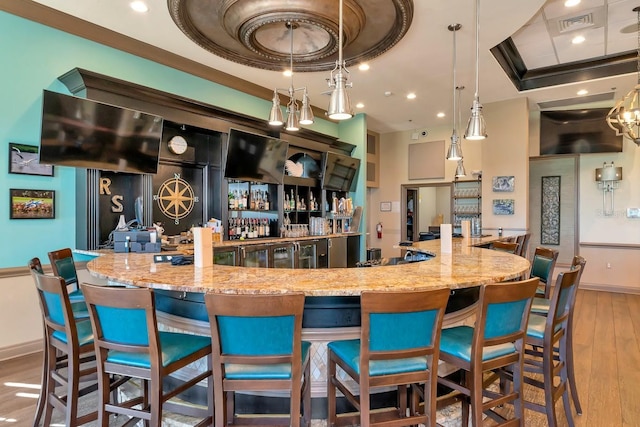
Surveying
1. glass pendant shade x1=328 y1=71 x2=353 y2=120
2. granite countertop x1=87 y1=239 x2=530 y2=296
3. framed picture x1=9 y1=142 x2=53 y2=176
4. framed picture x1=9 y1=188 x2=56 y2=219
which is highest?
glass pendant shade x1=328 y1=71 x2=353 y2=120

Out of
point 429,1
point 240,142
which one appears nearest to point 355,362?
point 429,1

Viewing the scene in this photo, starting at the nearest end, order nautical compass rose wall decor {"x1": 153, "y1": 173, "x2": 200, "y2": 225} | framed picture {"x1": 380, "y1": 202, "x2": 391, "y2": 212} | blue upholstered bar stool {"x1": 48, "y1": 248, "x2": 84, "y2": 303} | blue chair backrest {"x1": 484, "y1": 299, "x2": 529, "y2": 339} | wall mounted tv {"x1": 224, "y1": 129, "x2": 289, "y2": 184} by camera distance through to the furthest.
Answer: blue chair backrest {"x1": 484, "y1": 299, "x2": 529, "y2": 339}, blue upholstered bar stool {"x1": 48, "y1": 248, "x2": 84, "y2": 303}, nautical compass rose wall decor {"x1": 153, "y1": 173, "x2": 200, "y2": 225}, wall mounted tv {"x1": 224, "y1": 129, "x2": 289, "y2": 184}, framed picture {"x1": 380, "y1": 202, "x2": 391, "y2": 212}

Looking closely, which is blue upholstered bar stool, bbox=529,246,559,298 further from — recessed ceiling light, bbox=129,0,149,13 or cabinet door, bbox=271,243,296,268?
recessed ceiling light, bbox=129,0,149,13

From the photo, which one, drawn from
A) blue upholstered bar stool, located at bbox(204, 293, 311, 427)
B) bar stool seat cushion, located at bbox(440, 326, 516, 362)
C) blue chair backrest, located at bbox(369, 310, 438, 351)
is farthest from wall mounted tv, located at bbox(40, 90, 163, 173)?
bar stool seat cushion, located at bbox(440, 326, 516, 362)

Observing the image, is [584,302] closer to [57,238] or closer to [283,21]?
[283,21]

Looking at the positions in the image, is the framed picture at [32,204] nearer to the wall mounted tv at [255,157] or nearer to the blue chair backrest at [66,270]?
the blue chair backrest at [66,270]

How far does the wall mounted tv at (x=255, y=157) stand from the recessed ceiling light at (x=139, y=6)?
1717 mm

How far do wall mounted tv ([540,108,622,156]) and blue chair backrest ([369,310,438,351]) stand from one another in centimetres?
678

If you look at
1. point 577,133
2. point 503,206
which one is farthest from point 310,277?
point 577,133

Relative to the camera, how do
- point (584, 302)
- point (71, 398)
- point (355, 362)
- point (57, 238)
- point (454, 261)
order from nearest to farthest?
1. point (355, 362)
2. point (71, 398)
3. point (454, 261)
4. point (57, 238)
5. point (584, 302)

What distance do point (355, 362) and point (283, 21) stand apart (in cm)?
297

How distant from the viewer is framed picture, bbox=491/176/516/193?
258 inches

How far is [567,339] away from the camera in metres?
2.32

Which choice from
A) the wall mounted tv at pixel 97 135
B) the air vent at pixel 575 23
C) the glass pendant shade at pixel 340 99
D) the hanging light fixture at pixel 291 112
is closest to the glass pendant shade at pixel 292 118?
the hanging light fixture at pixel 291 112
